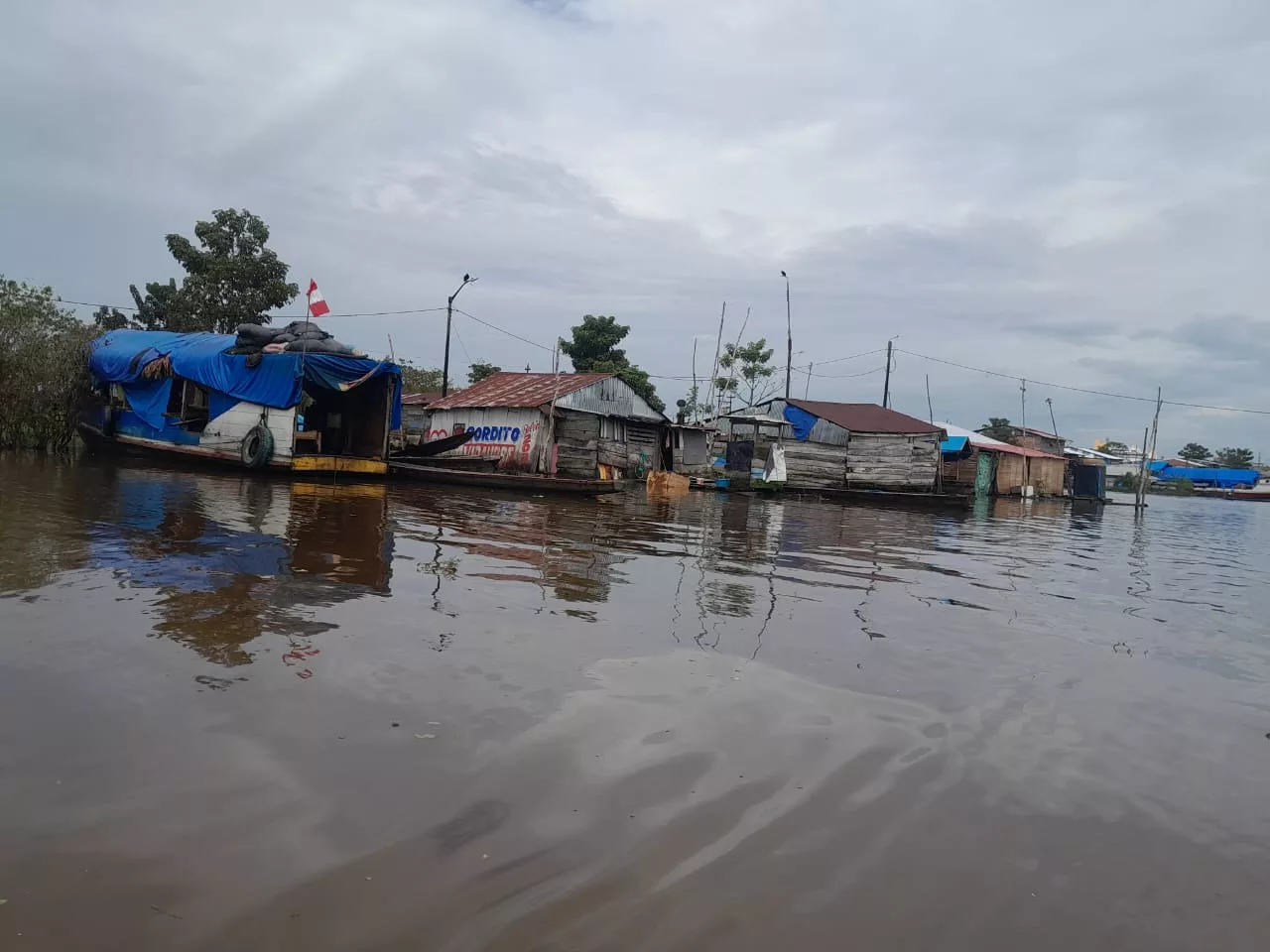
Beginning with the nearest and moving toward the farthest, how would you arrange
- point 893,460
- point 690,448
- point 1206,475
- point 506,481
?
point 506,481
point 893,460
point 690,448
point 1206,475

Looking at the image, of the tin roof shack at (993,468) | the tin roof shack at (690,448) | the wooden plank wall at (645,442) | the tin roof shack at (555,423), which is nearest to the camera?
the tin roof shack at (555,423)

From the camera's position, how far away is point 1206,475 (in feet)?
Answer: 188

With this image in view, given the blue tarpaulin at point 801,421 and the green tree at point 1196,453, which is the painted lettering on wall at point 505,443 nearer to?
the blue tarpaulin at point 801,421

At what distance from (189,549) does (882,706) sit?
5728 mm

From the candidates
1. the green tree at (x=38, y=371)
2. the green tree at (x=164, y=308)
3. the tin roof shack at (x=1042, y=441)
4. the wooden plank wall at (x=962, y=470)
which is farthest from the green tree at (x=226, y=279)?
the tin roof shack at (x=1042, y=441)

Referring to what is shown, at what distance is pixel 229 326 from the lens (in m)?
28.8

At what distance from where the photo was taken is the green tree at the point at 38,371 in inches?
772

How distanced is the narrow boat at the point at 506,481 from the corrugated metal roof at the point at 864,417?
11.0m

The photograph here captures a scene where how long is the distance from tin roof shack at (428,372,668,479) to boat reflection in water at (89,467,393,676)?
1001cm

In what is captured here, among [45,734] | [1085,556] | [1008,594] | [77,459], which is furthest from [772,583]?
[77,459]

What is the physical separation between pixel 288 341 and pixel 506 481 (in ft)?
18.5

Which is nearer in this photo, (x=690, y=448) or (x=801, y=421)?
(x=801, y=421)

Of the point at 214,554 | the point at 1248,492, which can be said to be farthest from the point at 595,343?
the point at 1248,492

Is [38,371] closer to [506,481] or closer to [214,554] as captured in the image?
[506,481]
